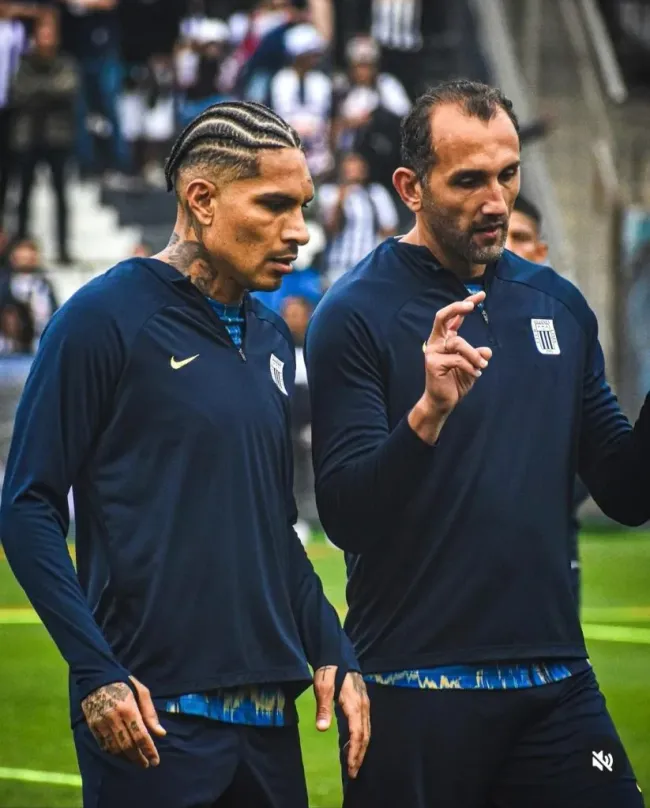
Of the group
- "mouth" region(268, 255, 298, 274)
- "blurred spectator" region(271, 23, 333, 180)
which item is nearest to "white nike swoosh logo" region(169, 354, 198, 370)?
"mouth" region(268, 255, 298, 274)

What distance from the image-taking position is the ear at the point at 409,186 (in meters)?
4.32

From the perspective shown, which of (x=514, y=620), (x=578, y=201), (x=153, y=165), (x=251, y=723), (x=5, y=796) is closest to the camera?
(x=251, y=723)

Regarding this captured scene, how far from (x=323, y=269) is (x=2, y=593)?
6.87 m

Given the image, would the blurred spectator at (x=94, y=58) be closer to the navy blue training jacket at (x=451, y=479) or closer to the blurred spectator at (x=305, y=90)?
the blurred spectator at (x=305, y=90)

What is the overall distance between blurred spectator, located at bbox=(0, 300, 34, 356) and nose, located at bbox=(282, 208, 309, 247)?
43.0 feet

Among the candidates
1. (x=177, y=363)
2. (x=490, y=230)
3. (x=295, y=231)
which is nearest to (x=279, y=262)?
(x=295, y=231)

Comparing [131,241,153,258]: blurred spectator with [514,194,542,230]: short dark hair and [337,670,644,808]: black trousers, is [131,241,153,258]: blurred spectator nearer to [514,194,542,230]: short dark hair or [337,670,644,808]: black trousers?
[514,194,542,230]: short dark hair

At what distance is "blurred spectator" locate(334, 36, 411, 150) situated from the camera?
64.2 ft

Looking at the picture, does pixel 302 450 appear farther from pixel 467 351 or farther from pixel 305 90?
pixel 467 351

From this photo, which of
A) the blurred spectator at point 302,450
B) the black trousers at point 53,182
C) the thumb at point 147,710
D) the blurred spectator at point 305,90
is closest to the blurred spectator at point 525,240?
→ the thumb at point 147,710

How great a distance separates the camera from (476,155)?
418 cm

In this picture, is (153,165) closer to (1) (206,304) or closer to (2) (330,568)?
(2) (330,568)

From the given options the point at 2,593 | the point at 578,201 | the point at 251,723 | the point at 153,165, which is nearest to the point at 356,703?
the point at 251,723

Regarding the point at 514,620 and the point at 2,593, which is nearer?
the point at 514,620
